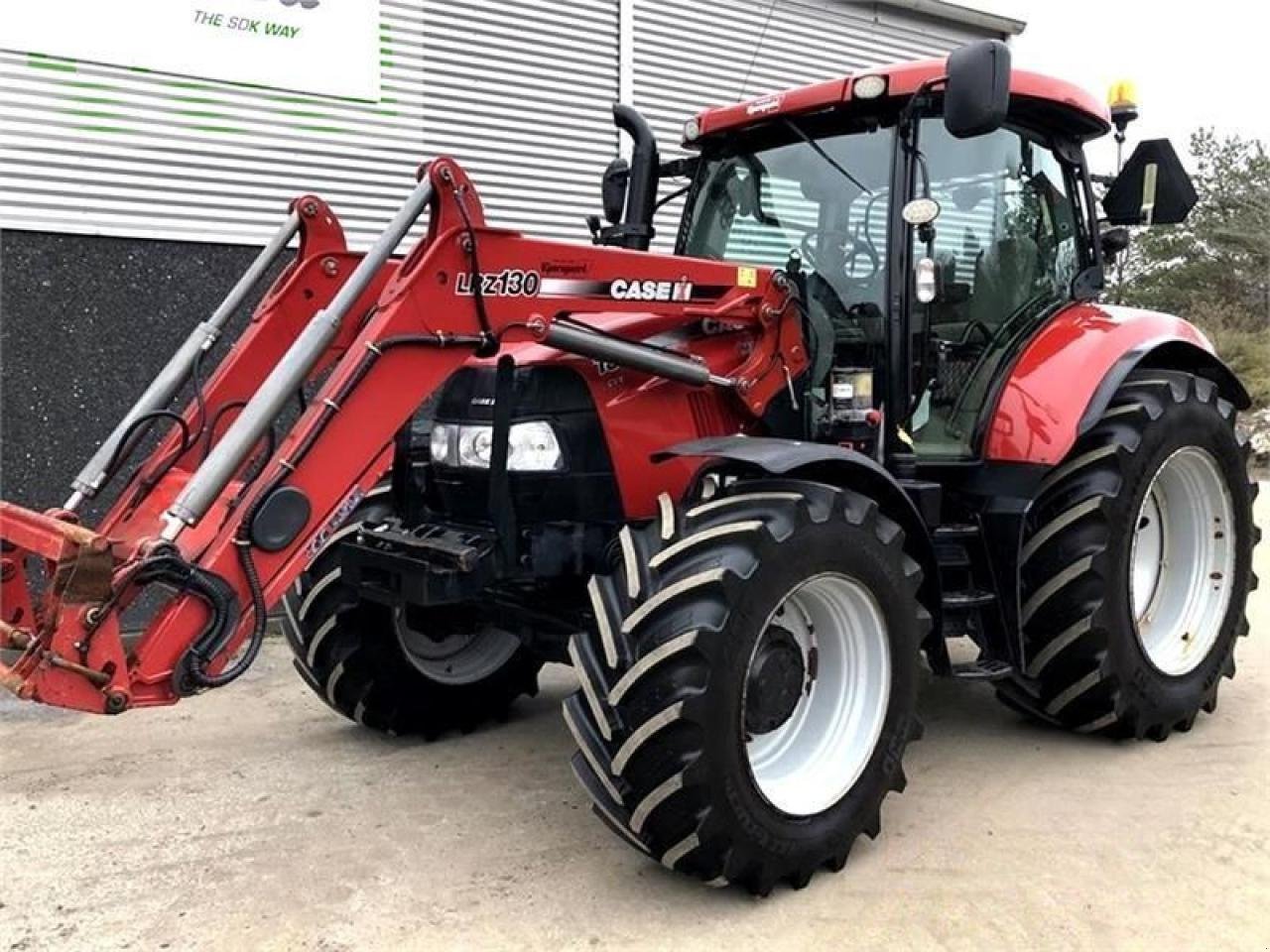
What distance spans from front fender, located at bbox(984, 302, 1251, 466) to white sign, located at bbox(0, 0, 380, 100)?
442 cm

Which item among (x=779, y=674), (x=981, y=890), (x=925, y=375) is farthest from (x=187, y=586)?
(x=925, y=375)

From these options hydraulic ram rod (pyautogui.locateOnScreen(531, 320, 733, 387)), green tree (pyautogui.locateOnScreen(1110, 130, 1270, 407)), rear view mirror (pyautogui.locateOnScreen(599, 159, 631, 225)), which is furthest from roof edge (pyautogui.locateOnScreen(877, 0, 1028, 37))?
green tree (pyautogui.locateOnScreen(1110, 130, 1270, 407))

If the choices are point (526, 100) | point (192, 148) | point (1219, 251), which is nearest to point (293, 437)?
point (192, 148)

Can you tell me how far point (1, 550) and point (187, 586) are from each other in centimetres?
59

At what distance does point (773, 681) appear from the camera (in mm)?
3209

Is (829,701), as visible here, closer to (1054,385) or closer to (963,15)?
(1054,385)

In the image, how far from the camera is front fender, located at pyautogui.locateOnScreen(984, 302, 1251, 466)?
399cm

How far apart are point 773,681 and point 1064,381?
1695mm

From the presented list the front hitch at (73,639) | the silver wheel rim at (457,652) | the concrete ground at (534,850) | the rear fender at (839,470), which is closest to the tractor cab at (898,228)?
the rear fender at (839,470)

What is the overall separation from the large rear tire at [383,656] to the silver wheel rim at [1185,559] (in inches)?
104

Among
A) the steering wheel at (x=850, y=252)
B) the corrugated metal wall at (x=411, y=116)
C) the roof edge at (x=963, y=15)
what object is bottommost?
the steering wheel at (x=850, y=252)

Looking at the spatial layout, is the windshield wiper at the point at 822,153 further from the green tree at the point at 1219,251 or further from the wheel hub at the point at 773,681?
the green tree at the point at 1219,251

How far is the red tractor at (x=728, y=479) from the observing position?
9.50ft

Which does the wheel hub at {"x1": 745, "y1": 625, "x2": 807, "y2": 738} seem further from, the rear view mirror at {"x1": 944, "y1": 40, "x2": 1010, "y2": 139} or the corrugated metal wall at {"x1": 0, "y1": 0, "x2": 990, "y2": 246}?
the corrugated metal wall at {"x1": 0, "y1": 0, "x2": 990, "y2": 246}
